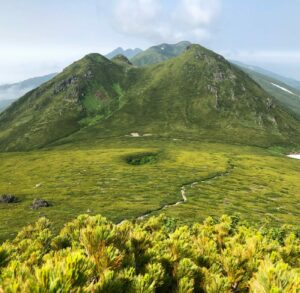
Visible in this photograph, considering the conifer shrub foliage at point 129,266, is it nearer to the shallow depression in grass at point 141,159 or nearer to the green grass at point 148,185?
the green grass at point 148,185

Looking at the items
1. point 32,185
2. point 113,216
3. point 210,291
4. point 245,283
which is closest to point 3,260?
point 210,291

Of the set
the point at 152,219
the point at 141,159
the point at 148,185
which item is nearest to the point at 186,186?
the point at 148,185

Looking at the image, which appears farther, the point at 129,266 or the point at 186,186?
the point at 186,186

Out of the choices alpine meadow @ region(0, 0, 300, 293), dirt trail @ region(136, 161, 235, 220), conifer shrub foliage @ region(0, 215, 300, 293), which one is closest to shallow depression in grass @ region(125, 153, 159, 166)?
alpine meadow @ region(0, 0, 300, 293)

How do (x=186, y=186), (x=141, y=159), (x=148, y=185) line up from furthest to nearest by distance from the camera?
(x=141, y=159)
(x=186, y=186)
(x=148, y=185)

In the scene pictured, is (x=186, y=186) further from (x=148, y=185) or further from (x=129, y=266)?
(x=129, y=266)

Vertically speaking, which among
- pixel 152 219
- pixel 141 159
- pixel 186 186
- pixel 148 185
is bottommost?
pixel 141 159

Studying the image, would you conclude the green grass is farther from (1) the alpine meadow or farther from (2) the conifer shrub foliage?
(2) the conifer shrub foliage

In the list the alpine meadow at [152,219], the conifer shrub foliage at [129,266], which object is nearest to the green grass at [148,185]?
the alpine meadow at [152,219]
